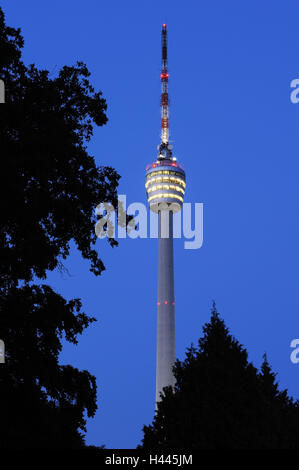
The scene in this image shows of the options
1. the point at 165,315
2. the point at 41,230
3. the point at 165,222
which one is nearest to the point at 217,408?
the point at 41,230

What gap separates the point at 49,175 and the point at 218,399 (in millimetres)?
16704

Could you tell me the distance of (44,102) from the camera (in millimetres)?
19688

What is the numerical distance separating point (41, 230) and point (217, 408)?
15.4 meters

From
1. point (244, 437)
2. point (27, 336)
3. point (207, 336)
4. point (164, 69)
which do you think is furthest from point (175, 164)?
point (27, 336)

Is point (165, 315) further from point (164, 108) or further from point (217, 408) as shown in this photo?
point (217, 408)

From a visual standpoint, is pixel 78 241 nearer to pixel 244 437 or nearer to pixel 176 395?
pixel 244 437

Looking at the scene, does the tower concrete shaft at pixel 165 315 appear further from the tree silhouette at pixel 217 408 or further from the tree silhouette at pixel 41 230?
the tree silhouette at pixel 41 230

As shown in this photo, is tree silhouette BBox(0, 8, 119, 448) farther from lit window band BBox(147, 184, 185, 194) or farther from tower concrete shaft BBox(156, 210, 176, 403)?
lit window band BBox(147, 184, 185, 194)

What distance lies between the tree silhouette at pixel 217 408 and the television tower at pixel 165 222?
6800 cm

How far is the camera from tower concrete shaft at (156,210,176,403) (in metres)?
103

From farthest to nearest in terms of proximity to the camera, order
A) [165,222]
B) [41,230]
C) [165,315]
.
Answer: [165,222] < [165,315] < [41,230]

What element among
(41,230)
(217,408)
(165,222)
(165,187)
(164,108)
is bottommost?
(217,408)

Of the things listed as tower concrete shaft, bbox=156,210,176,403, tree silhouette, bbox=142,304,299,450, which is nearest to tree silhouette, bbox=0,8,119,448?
tree silhouette, bbox=142,304,299,450

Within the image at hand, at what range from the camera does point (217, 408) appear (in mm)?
29875
